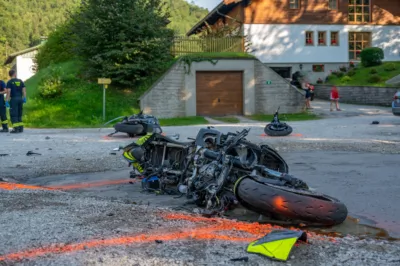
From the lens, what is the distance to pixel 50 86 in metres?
24.7

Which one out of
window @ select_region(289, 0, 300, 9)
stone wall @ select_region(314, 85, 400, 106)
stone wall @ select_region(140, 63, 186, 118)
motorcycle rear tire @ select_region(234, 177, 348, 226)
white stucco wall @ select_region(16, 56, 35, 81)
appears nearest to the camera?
motorcycle rear tire @ select_region(234, 177, 348, 226)

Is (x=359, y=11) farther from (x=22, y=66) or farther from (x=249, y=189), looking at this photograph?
(x=22, y=66)

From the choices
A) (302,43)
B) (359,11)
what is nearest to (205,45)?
(302,43)

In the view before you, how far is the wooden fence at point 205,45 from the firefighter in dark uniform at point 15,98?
11.9 m

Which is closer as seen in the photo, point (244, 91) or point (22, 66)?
point (244, 91)

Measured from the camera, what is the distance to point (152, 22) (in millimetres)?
25031

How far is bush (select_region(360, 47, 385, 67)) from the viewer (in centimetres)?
3703

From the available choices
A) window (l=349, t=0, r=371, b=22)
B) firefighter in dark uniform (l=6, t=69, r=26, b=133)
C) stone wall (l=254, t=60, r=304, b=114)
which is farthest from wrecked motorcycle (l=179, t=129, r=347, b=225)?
window (l=349, t=0, r=371, b=22)

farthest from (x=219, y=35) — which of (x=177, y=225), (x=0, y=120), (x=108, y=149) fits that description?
(x=177, y=225)

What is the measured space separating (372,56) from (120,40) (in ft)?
68.5

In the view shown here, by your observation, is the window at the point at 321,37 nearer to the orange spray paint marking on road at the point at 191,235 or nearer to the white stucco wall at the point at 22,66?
the orange spray paint marking on road at the point at 191,235

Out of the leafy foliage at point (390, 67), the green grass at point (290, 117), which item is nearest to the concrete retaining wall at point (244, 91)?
the green grass at point (290, 117)

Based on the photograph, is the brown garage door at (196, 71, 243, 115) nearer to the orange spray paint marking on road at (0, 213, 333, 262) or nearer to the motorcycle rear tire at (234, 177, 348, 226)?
the motorcycle rear tire at (234, 177, 348, 226)

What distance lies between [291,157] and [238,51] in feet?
61.8
